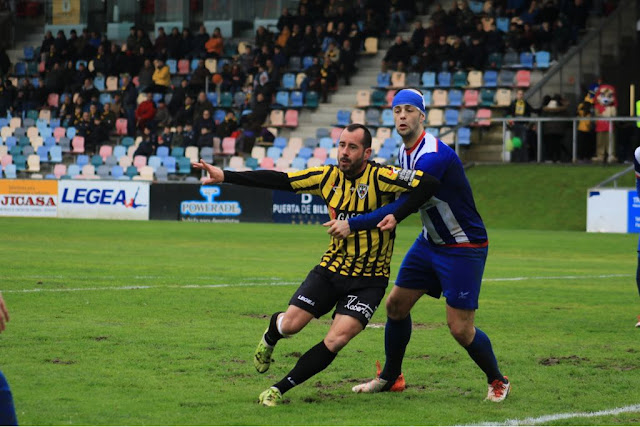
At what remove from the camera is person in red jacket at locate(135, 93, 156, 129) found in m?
39.1

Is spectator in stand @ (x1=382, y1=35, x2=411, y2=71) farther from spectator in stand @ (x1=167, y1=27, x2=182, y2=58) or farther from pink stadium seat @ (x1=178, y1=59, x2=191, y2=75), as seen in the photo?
spectator in stand @ (x1=167, y1=27, x2=182, y2=58)

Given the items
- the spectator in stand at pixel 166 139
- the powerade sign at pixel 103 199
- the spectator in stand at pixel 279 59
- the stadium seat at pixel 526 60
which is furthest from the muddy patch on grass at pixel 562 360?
the spectator in stand at pixel 279 59

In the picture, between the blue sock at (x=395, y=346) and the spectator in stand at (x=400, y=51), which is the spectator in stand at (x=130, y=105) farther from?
the blue sock at (x=395, y=346)

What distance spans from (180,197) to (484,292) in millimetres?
19171

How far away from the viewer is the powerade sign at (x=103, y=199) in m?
33.2

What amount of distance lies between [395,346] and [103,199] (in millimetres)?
26641

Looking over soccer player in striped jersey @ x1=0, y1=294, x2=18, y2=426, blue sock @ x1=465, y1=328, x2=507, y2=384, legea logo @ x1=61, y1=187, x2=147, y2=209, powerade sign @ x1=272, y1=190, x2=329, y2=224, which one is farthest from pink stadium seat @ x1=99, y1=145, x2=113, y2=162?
soccer player in striped jersey @ x1=0, y1=294, x2=18, y2=426

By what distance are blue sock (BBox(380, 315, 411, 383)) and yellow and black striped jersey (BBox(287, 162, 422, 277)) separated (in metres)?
0.56

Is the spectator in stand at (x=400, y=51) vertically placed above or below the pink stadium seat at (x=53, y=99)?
above

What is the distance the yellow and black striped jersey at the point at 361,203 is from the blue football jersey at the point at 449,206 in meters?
0.22

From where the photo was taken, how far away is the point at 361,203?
7578 mm

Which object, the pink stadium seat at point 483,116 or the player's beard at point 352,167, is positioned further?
the pink stadium seat at point 483,116

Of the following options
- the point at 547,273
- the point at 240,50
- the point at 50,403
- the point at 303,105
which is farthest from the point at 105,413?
the point at 240,50

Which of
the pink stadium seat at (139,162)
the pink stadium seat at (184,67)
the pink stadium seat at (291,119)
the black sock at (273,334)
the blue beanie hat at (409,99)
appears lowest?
the pink stadium seat at (139,162)
